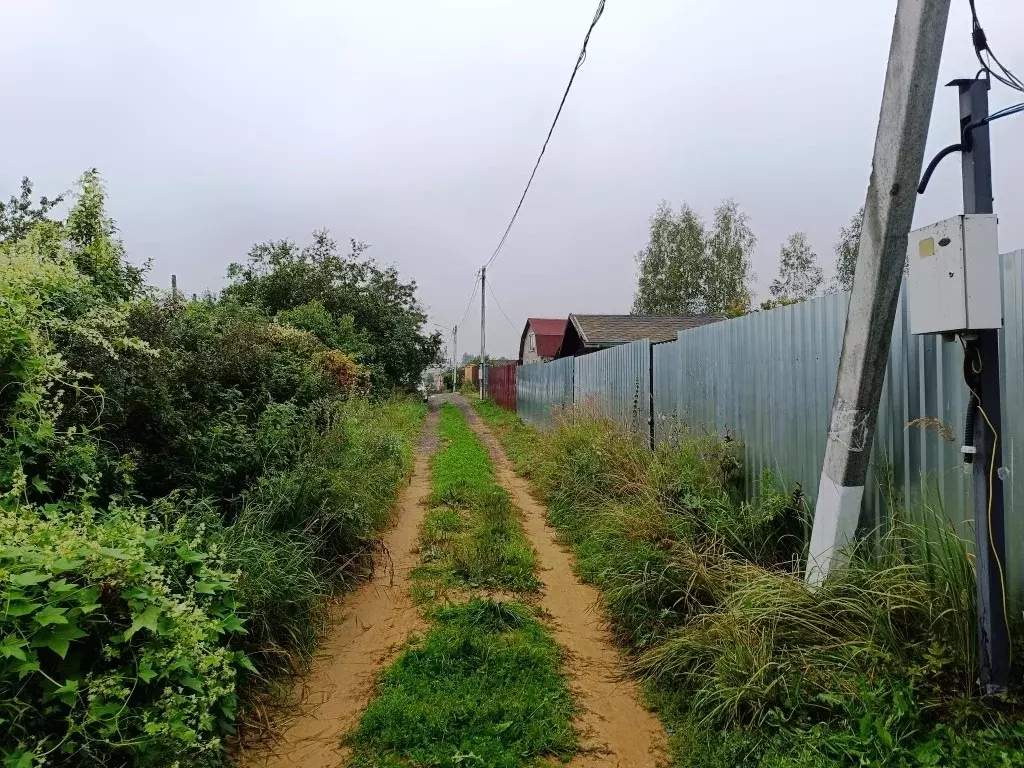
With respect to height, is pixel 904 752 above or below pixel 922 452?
below

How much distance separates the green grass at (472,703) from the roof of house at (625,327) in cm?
1509

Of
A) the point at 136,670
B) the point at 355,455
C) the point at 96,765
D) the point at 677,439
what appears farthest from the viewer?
the point at 355,455

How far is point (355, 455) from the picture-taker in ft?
21.4

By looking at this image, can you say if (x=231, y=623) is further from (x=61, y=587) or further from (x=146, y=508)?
(x=146, y=508)

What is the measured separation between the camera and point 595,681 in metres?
3.21

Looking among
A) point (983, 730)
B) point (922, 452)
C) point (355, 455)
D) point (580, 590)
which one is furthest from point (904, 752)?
point (355, 455)

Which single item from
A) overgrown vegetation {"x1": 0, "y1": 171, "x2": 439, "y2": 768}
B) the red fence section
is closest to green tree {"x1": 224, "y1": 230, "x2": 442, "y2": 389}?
the red fence section

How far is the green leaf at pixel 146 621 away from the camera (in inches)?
83.4

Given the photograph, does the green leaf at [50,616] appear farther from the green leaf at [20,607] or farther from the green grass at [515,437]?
the green grass at [515,437]

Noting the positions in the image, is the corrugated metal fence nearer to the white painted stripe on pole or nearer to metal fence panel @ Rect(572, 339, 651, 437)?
metal fence panel @ Rect(572, 339, 651, 437)

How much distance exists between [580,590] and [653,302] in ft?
94.6

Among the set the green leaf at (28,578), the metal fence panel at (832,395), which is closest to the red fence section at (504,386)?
the metal fence panel at (832,395)

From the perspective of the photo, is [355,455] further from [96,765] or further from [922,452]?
[922,452]

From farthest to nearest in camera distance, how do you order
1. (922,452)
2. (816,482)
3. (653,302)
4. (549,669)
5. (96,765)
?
1. (653,302)
2. (816,482)
3. (549,669)
4. (922,452)
5. (96,765)
